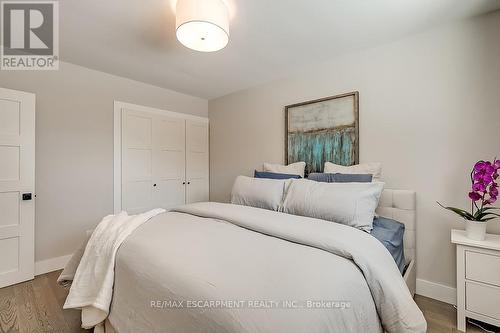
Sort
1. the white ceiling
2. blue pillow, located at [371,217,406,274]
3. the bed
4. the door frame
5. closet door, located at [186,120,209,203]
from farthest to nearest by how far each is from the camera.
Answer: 1. closet door, located at [186,120,209,203]
2. the door frame
3. the white ceiling
4. blue pillow, located at [371,217,406,274]
5. the bed

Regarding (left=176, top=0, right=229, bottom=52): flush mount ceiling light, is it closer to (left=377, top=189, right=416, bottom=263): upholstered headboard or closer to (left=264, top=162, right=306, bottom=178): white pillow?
(left=264, top=162, right=306, bottom=178): white pillow

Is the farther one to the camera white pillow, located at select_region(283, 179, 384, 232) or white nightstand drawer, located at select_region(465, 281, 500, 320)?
white pillow, located at select_region(283, 179, 384, 232)

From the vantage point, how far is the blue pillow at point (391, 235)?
1.64 metres

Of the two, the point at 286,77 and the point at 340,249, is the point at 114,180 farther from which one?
the point at 340,249

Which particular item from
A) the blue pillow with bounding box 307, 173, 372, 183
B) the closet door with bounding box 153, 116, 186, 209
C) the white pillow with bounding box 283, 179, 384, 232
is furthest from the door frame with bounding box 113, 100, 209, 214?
the blue pillow with bounding box 307, 173, 372, 183

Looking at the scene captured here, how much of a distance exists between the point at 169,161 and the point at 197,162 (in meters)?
0.50

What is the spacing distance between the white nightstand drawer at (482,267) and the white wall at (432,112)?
15.8 inches

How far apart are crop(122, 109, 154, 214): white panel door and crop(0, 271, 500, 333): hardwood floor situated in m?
1.20

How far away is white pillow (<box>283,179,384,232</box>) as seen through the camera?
1.70 meters

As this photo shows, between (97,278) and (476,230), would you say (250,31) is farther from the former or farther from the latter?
(476,230)

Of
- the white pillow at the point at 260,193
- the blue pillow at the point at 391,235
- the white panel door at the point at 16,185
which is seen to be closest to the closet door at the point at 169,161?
the white panel door at the point at 16,185

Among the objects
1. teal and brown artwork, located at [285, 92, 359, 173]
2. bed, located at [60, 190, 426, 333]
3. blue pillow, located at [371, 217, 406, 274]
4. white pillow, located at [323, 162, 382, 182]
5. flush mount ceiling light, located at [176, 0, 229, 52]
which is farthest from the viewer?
teal and brown artwork, located at [285, 92, 359, 173]

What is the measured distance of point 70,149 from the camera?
277 centimetres

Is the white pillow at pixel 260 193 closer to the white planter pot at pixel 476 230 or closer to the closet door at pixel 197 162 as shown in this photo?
the white planter pot at pixel 476 230
